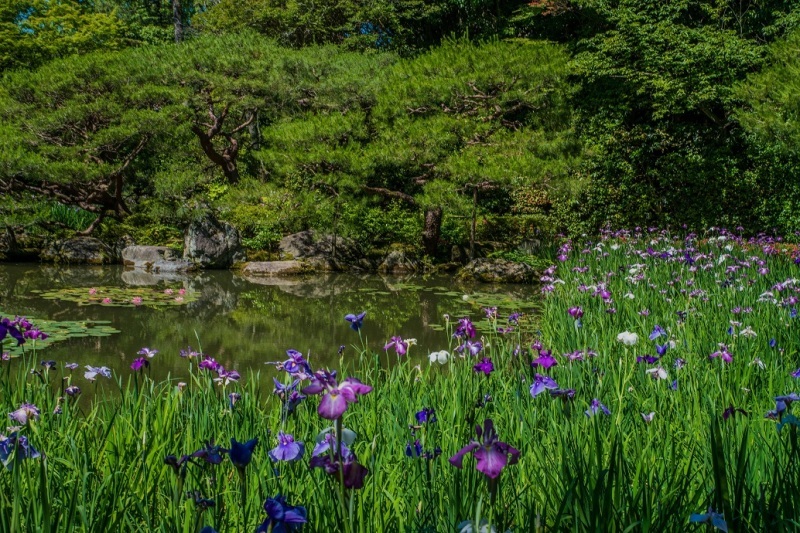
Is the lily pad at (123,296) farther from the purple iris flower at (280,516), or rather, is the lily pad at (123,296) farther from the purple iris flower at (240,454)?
the purple iris flower at (280,516)

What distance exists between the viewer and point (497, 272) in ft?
30.9

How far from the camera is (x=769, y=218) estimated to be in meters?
10.8

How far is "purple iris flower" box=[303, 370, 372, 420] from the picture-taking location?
2.93 feet

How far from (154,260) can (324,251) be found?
8.98 ft

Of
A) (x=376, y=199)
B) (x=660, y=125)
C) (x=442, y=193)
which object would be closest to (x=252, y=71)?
(x=376, y=199)

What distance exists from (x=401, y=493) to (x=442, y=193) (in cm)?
808

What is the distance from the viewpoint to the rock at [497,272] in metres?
9.38

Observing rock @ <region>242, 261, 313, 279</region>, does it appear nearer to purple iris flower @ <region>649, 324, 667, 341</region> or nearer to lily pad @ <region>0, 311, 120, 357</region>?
lily pad @ <region>0, 311, 120, 357</region>

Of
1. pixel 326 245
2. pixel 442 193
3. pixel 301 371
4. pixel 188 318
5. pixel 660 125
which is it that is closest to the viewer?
pixel 301 371

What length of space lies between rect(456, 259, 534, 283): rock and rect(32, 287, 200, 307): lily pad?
3978 millimetres

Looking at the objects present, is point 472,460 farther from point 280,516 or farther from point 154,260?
point 154,260

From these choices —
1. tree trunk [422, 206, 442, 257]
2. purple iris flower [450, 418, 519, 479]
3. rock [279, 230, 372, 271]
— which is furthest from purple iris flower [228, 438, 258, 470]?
tree trunk [422, 206, 442, 257]

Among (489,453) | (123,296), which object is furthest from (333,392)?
(123,296)

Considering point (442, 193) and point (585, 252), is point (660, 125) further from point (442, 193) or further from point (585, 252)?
point (585, 252)
